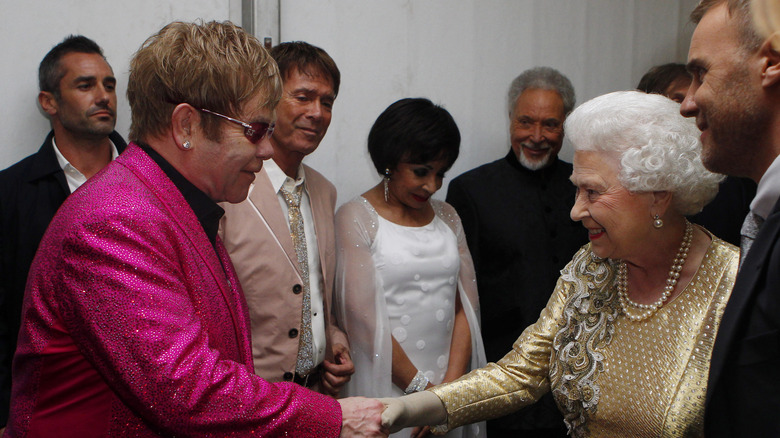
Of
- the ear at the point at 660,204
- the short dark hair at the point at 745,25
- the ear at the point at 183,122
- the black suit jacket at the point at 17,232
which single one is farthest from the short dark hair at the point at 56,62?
the short dark hair at the point at 745,25

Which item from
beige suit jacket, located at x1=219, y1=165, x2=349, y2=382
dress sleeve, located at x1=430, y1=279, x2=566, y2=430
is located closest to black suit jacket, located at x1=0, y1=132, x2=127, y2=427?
beige suit jacket, located at x1=219, y1=165, x2=349, y2=382

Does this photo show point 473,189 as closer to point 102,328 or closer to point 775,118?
point 775,118

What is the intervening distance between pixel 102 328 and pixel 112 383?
115 millimetres

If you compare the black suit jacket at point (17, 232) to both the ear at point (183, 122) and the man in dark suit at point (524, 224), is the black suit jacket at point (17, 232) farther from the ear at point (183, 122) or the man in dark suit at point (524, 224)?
the man in dark suit at point (524, 224)

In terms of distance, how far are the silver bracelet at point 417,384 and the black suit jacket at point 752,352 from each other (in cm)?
131

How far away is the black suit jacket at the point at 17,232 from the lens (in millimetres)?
2203

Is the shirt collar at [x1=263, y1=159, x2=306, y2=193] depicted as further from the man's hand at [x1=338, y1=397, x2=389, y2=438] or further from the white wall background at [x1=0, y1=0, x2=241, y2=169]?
the man's hand at [x1=338, y1=397, x2=389, y2=438]

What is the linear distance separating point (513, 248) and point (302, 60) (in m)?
1.14

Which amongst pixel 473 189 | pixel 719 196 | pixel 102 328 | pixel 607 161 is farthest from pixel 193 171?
pixel 719 196

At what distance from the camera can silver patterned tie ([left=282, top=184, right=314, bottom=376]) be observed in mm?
2229

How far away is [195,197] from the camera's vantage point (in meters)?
1.46

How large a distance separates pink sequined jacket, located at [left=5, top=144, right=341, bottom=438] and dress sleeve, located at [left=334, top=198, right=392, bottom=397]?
99cm

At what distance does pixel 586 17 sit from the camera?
391 cm

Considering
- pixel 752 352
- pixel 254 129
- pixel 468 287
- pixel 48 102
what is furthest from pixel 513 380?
pixel 48 102
